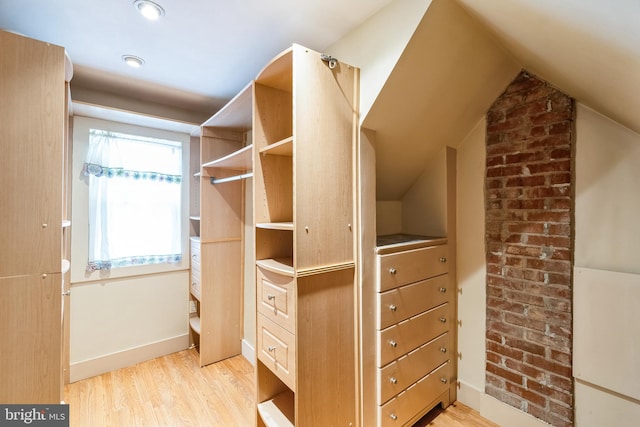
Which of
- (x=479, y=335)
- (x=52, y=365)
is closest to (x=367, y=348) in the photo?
(x=479, y=335)

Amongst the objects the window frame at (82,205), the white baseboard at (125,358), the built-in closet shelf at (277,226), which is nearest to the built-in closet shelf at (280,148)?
the built-in closet shelf at (277,226)

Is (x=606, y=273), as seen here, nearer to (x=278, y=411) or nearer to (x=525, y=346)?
(x=525, y=346)

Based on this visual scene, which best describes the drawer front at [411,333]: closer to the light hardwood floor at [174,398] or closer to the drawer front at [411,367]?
the drawer front at [411,367]

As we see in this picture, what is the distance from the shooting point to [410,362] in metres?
1.68

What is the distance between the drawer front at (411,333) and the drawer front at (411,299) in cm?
4

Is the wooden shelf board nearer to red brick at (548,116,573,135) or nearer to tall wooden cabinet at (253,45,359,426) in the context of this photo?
tall wooden cabinet at (253,45,359,426)

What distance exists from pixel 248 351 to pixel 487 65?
288 cm

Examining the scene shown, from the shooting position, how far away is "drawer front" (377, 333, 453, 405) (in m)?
1.54

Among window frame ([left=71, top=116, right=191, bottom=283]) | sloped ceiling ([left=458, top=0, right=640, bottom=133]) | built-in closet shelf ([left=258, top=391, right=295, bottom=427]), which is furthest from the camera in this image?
window frame ([left=71, top=116, right=191, bottom=283])

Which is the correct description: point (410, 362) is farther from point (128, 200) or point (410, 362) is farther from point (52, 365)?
point (128, 200)

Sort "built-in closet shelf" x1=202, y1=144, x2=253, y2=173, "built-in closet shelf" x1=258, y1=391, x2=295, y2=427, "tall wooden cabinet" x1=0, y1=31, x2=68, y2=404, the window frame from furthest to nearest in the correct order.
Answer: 1. the window frame
2. "built-in closet shelf" x1=202, y1=144, x2=253, y2=173
3. "built-in closet shelf" x1=258, y1=391, x2=295, y2=427
4. "tall wooden cabinet" x1=0, y1=31, x2=68, y2=404

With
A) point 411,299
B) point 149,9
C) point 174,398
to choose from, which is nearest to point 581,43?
point 411,299

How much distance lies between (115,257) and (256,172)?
176cm
